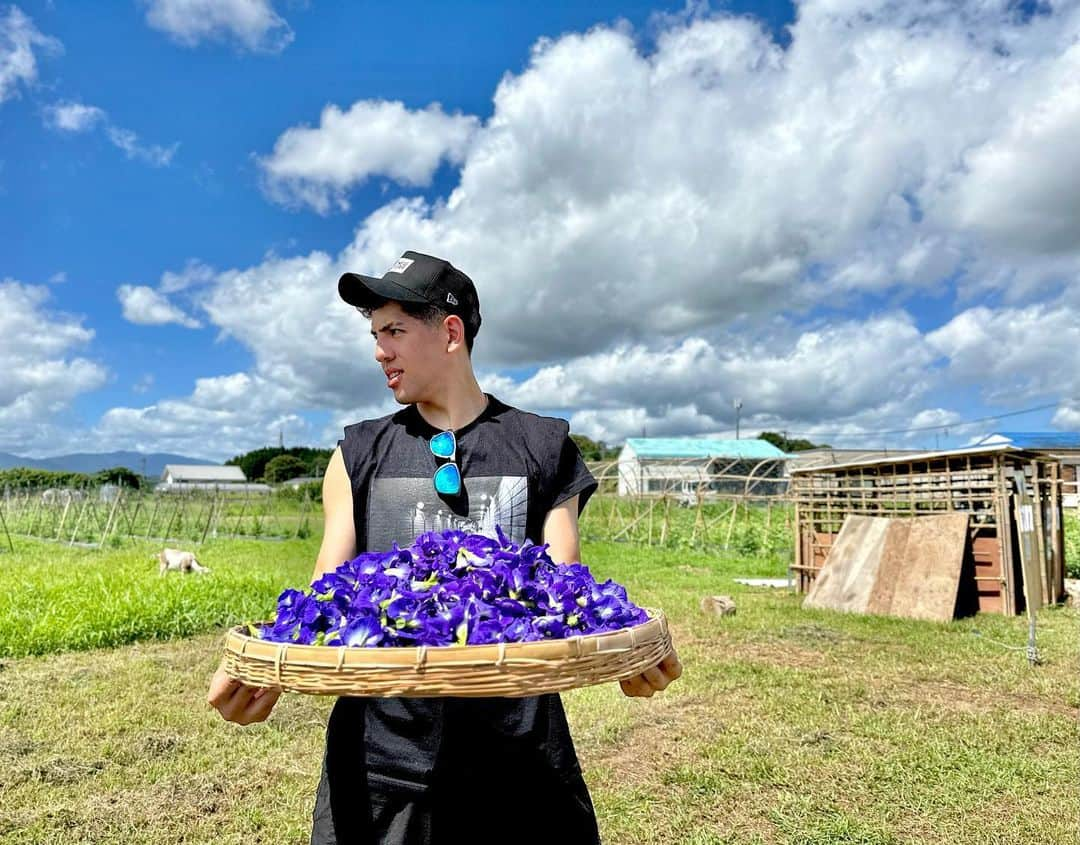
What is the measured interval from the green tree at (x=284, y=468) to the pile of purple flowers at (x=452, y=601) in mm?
58094

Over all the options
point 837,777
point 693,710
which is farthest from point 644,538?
point 837,777

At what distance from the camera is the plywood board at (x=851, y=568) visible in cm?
879

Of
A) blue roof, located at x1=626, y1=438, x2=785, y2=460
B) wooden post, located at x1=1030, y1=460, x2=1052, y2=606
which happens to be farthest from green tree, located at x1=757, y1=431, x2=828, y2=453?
wooden post, located at x1=1030, y1=460, x2=1052, y2=606

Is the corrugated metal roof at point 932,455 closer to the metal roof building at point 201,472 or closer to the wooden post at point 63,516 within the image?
the wooden post at point 63,516

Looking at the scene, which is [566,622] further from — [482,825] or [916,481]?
[916,481]

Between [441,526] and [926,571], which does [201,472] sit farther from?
[441,526]

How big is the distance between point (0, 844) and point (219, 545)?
528 inches

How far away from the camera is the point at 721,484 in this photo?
32.0 m

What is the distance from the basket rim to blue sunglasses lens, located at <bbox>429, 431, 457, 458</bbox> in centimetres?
58

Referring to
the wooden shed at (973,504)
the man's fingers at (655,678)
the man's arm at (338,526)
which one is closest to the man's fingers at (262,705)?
the man's arm at (338,526)

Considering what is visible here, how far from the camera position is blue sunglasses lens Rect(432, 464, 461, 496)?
1.72 m

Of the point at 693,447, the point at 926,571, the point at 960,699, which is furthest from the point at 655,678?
the point at 693,447

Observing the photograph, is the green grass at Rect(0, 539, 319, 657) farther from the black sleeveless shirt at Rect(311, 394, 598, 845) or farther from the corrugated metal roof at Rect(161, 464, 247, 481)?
the corrugated metal roof at Rect(161, 464, 247, 481)

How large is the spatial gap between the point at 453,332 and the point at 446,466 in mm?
284
